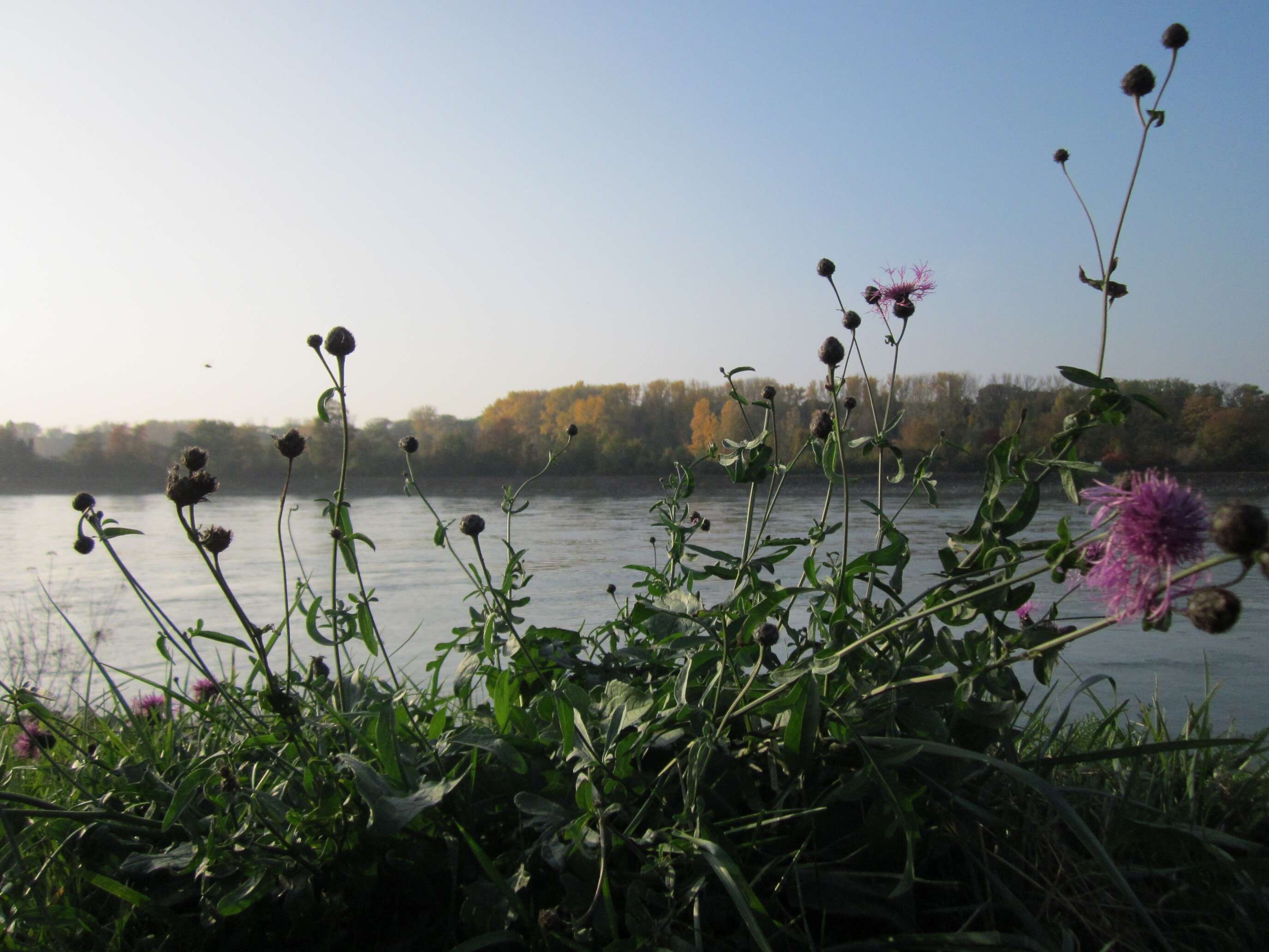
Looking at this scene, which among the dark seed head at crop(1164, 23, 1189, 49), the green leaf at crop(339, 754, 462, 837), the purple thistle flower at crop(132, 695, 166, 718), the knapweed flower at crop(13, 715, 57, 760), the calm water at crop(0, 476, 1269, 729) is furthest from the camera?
the calm water at crop(0, 476, 1269, 729)

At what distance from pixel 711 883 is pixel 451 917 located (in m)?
0.31

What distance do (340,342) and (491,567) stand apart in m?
3.04

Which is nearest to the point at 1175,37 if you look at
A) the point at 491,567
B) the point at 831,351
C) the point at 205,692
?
the point at 831,351

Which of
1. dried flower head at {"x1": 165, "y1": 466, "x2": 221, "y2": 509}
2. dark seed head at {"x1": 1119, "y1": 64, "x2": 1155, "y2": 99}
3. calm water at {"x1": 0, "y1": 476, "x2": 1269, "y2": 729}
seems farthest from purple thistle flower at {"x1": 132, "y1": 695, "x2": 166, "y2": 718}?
dark seed head at {"x1": 1119, "y1": 64, "x2": 1155, "y2": 99}

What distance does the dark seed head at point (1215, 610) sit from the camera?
1.76 feet

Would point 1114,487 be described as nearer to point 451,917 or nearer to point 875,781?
point 875,781

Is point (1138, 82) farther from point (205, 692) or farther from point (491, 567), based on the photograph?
point (491, 567)

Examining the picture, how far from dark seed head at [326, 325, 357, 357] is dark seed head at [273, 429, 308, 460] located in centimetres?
14

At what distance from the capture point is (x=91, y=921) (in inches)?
37.4

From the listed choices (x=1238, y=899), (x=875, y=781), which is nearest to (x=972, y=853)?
(x=875, y=781)

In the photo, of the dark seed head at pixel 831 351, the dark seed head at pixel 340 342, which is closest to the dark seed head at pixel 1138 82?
the dark seed head at pixel 831 351

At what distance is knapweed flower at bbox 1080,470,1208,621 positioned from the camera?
627mm

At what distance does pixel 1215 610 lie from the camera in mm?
548

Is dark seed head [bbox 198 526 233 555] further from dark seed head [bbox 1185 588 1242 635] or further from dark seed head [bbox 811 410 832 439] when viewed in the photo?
dark seed head [bbox 1185 588 1242 635]
